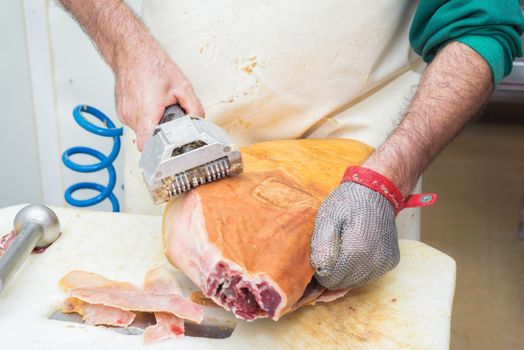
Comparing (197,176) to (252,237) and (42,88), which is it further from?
(42,88)

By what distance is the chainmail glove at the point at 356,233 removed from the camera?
98cm

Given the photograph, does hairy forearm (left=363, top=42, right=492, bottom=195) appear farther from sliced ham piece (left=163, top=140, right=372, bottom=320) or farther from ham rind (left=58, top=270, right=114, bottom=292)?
ham rind (left=58, top=270, right=114, bottom=292)

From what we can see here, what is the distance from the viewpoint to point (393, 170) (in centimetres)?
110

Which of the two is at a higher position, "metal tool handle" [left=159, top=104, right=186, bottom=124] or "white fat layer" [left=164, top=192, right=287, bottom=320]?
"metal tool handle" [left=159, top=104, right=186, bottom=124]

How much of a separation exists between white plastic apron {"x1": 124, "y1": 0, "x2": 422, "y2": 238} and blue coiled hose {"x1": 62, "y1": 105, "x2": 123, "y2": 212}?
1.74ft

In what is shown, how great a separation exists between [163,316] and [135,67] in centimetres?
51

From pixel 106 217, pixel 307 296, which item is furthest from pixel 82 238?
pixel 307 296

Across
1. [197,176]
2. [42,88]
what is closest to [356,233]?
[197,176]

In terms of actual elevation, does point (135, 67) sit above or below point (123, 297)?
above

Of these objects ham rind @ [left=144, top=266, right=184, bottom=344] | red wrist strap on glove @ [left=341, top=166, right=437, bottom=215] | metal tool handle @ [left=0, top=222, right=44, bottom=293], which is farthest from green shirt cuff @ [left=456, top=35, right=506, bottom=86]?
metal tool handle @ [left=0, top=222, right=44, bottom=293]

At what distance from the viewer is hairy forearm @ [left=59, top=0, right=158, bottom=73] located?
1.28 meters

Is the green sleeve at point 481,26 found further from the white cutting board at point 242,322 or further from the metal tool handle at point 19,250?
the metal tool handle at point 19,250

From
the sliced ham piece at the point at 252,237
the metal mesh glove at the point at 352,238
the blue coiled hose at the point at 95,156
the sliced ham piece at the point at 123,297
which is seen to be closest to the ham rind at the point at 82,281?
the sliced ham piece at the point at 123,297

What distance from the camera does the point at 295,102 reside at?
1412mm
